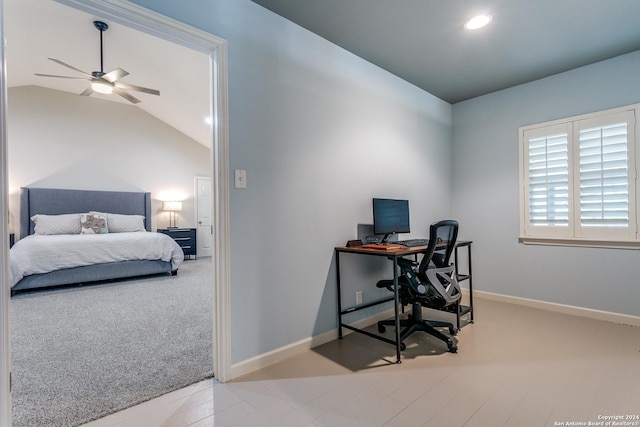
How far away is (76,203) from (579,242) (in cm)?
779

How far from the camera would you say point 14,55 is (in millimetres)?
4285

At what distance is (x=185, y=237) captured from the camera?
6445mm

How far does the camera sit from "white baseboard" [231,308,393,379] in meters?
1.91

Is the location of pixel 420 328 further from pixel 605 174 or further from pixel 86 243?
pixel 86 243

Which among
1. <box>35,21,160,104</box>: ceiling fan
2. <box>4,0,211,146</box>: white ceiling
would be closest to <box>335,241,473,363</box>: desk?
<box>4,0,211,146</box>: white ceiling

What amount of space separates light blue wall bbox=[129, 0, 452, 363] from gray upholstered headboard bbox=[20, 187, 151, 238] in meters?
5.46

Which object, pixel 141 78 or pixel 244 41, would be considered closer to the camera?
pixel 244 41

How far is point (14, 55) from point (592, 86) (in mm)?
7326

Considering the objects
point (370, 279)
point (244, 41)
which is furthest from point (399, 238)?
→ point (244, 41)

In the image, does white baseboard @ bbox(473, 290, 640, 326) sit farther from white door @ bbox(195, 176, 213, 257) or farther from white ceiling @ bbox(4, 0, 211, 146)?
white door @ bbox(195, 176, 213, 257)

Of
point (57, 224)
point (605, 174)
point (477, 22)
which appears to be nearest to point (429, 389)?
point (477, 22)

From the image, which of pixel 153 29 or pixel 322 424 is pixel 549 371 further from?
pixel 153 29

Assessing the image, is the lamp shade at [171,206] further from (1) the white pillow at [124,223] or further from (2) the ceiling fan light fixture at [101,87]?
(2) the ceiling fan light fixture at [101,87]

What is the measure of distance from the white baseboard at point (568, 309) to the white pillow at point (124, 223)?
6191 mm
